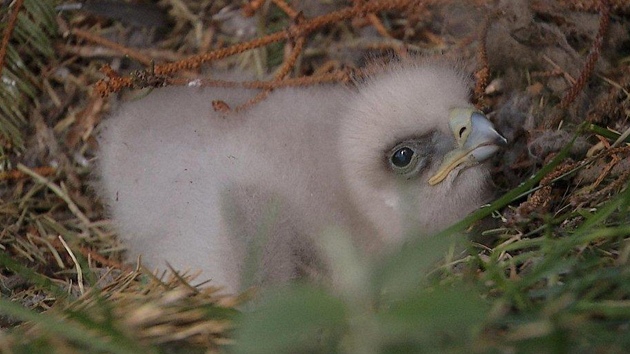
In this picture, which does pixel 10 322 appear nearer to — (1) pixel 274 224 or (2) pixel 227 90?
(1) pixel 274 224

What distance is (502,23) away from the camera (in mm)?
2428

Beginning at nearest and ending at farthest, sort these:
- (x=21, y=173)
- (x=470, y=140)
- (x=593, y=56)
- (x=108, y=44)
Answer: (x=470, y=140) < (x=593, y=56) < (x=21, y=173) < (x=108, y=44)

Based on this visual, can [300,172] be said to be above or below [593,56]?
below

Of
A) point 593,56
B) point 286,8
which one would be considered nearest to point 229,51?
point 286,8

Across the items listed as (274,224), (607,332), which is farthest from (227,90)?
(607,332)

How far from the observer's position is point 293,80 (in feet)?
7.97

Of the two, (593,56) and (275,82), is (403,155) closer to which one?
(275,82)

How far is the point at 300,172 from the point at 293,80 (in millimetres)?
478

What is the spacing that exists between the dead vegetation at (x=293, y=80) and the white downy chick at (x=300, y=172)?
127mm

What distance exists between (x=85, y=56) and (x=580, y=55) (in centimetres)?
195

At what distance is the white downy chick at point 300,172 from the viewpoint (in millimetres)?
1901

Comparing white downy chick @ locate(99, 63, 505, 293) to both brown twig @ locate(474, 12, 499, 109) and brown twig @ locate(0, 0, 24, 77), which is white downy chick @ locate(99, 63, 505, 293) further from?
brown twig @ locate(0, 0, 24, 77)

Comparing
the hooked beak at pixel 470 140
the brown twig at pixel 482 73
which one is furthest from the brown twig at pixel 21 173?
the brown twig at pixel 482 73

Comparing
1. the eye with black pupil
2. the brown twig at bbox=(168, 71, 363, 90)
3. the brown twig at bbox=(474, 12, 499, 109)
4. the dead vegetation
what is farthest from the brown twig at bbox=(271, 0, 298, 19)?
the eye with black pupil
